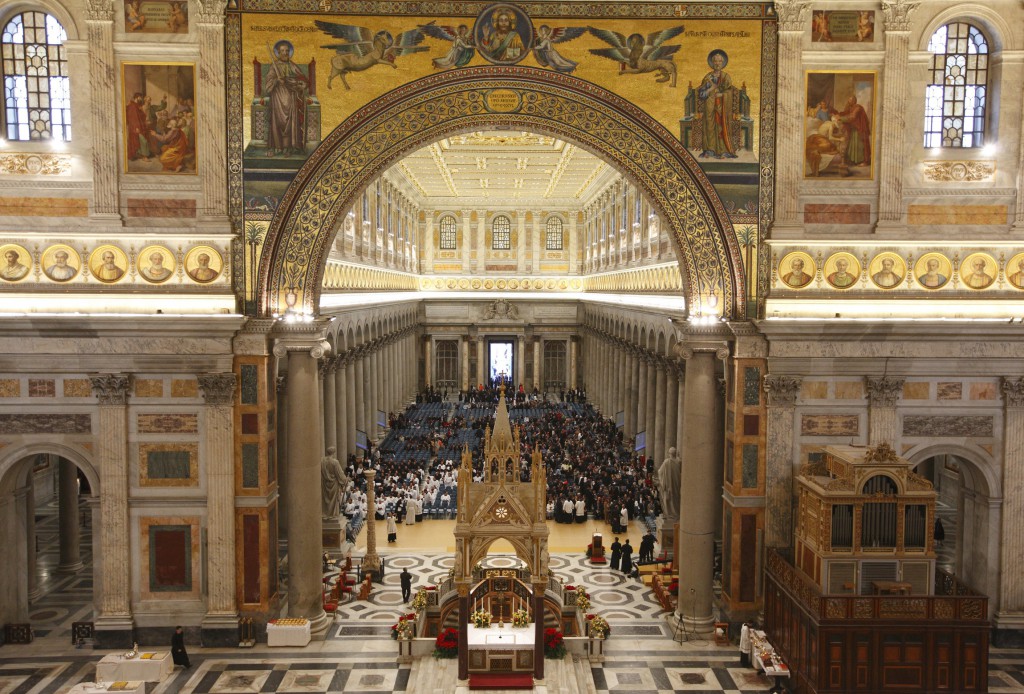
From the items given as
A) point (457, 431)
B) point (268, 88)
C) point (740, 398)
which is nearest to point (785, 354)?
point (740, 398)

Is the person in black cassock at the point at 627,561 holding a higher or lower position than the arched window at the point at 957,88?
lower

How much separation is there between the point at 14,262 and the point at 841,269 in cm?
1696

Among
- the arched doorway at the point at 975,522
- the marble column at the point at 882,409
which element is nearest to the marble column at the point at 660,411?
the arched doorway at the point at 975,522

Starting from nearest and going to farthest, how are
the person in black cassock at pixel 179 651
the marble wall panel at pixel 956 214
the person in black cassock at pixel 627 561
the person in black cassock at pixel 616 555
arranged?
1. the person in black cassock at pixel 179 651
2. the marble wall panel at pixel 956 214
3. the person in black cassock at pixel 627 561
4. the person in black cassock at pixel 616 555

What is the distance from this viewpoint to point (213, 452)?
1622 cm

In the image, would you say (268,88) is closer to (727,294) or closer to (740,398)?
(727,294)

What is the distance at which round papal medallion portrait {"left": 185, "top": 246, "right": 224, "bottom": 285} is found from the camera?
1628 cm

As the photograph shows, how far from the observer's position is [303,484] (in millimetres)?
16969

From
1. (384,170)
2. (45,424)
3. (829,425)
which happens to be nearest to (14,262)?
(45,424)

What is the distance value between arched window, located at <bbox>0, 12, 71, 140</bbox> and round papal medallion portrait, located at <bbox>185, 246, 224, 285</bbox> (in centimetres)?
348

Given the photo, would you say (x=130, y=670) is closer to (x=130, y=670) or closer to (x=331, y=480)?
(x=130, y=670)

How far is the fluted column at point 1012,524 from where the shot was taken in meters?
16.5

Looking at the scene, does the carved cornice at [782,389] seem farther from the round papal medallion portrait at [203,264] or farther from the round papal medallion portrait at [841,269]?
the round papal medallion portrait at [203,264]

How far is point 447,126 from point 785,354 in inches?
335
